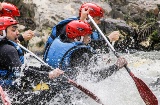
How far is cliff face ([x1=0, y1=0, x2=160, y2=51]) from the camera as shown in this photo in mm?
13922

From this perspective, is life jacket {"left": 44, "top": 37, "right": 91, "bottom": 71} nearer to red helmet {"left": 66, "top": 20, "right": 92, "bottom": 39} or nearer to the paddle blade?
red helmet {"left": 66, "top": 20, "right": 92, "bottom": 39}

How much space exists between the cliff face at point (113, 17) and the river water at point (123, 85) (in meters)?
2.45

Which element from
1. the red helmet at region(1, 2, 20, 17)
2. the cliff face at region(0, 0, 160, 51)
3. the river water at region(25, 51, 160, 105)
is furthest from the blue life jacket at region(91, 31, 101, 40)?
the cliff face at region(0, 0, 160, 51)

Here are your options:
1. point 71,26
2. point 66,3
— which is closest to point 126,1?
point 66,3

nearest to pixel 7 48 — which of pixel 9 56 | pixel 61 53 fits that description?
pixel 9 56

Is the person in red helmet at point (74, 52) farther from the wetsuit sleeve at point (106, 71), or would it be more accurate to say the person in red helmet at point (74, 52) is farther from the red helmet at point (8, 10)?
the red helmet at point (8, 10)

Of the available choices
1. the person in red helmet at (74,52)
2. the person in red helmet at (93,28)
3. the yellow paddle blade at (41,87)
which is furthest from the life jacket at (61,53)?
the person in red helmet at (93,28)

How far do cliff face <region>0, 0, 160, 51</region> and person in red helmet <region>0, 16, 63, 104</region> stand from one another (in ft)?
24.7

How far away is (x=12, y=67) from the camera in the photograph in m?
5.31

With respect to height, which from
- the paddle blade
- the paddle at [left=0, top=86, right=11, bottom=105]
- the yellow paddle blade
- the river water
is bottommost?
the river water

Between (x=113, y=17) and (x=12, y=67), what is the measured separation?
11075mm

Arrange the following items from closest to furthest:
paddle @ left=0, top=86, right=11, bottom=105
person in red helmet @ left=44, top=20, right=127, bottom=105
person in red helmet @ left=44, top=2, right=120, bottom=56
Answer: paddle @ left=0, top=86, right=11, bottom=105, person in red helmet @ left=44, top=20, right=127, bottom=105, person in red helmet @ left=44, top=2, right=120, bottom=56

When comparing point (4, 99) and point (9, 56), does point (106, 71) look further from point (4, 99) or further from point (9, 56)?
point (4, 99)

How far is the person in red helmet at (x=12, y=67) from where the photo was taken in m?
5.28
